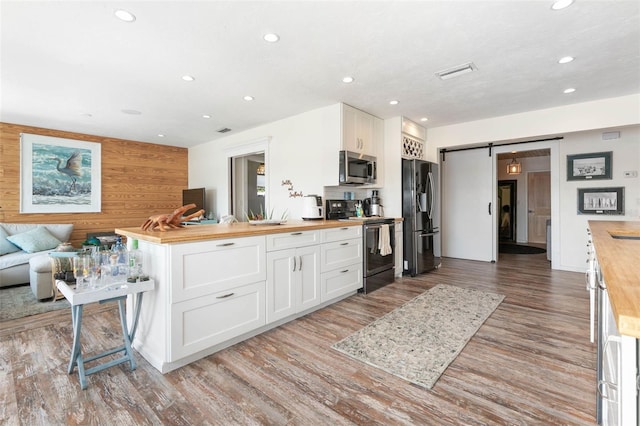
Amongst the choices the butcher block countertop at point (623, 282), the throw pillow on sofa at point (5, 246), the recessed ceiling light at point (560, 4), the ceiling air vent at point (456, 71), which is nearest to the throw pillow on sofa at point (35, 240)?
the throw pillow on sofa at point (5, 246)

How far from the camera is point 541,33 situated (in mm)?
2416

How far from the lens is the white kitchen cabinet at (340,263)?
10.7 ft

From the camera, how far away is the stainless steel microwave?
4004 mm

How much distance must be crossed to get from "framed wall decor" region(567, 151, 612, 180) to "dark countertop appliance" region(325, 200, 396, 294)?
10.5 ft

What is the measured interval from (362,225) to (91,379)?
289 cm

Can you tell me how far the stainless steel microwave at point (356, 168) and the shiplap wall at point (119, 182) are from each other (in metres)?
4.64

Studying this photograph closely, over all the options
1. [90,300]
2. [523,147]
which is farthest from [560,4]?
[523,147]

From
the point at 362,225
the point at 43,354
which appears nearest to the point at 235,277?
the point at 43,354

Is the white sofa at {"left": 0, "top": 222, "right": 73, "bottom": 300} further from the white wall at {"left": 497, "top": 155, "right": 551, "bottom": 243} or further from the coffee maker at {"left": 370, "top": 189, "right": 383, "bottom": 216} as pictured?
the white wall at {"left": 497, "top": 155, "right": 551, "bottom": 243}

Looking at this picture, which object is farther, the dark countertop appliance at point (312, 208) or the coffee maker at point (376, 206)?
the coffee maker at point (376, 206)

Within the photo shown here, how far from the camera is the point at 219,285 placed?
2.27m

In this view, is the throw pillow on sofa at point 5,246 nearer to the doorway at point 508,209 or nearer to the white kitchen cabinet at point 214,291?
the white kitchen cabinet at point 214,291

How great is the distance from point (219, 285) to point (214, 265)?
16 centimetres

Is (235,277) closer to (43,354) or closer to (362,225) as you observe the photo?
(43,354)
